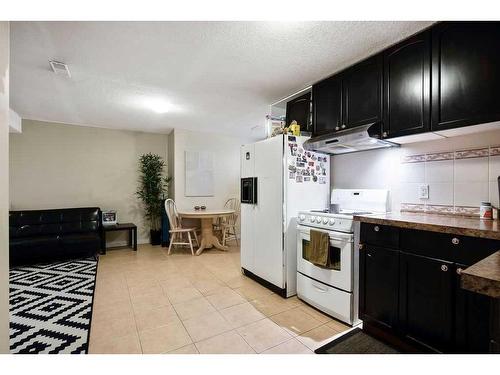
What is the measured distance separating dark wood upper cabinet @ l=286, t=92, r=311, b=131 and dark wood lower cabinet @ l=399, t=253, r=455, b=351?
178 centimetres

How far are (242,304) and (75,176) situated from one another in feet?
13.3

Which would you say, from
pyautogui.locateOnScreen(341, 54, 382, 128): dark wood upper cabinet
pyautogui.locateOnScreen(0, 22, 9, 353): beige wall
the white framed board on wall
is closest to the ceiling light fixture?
the white framed board on wall

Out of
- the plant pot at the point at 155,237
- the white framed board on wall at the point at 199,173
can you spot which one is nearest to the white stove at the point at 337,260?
the white framed board on wall at the point at 199,173

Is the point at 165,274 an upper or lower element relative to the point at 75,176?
lower

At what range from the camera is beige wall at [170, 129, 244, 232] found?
4.96 meters

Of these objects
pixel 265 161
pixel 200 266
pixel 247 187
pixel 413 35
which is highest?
pixel 413 35

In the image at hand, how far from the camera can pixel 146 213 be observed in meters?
5.13

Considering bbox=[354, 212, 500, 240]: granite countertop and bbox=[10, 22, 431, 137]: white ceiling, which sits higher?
bbox=[10, 22, 431, 137]: white ceiling

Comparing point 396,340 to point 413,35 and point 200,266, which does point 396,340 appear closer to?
point 413,35

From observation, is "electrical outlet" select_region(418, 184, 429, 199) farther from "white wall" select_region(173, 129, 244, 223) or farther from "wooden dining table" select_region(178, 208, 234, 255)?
"white wall" select_region(173, 129, 244, 223)

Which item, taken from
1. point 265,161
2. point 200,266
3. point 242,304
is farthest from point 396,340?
point 200,266

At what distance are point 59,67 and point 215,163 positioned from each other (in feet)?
10.7

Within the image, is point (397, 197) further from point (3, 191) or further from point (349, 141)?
point (3, 191)

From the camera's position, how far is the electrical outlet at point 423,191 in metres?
2.08
